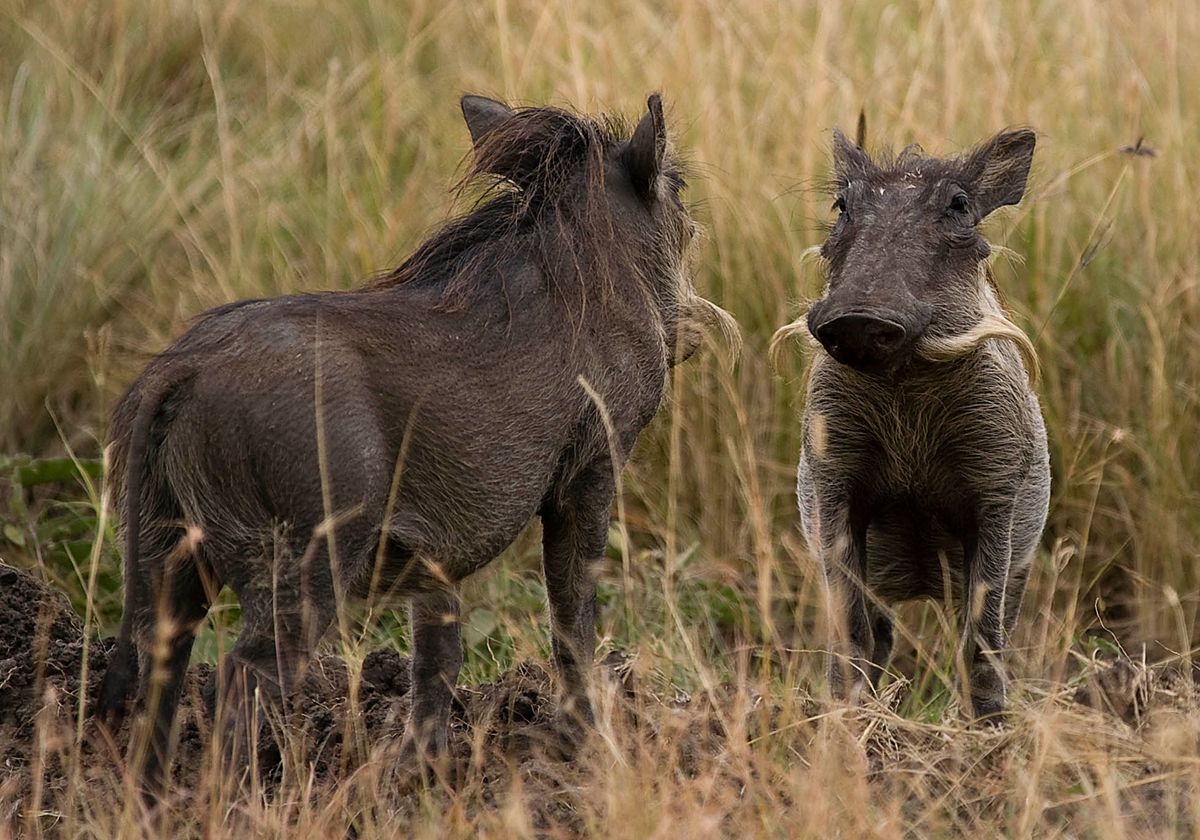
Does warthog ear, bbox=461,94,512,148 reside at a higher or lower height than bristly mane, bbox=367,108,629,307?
higher

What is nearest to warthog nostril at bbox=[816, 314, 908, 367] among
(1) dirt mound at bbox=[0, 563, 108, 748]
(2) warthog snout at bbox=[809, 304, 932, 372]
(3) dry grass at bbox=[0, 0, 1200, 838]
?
(2) warthog snout at bbox=[809, 304, 932, 372]

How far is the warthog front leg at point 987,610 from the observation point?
11.4 ft

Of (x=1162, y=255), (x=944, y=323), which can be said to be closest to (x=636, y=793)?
(x=944, y=323)

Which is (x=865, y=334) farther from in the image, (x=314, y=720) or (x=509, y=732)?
(x=314, y=720)

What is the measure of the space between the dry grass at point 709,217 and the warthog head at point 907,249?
556 millimetres

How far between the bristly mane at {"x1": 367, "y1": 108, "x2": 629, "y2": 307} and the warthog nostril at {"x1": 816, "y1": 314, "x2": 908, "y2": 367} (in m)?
0.47

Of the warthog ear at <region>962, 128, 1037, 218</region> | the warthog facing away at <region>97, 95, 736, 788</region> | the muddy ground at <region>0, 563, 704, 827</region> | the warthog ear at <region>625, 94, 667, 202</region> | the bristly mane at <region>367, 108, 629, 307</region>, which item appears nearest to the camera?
the warthog facing away at <region>97, 95, 736, 788</region>

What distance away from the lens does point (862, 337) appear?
319cm

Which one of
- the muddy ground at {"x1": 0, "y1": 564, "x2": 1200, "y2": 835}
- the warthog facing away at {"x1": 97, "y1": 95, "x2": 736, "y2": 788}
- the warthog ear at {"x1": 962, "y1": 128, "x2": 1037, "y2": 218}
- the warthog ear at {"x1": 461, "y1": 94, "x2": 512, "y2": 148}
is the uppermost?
the warthog ear at {"x1": 461, "y1": 94, "x2": 512, "y2": 148}

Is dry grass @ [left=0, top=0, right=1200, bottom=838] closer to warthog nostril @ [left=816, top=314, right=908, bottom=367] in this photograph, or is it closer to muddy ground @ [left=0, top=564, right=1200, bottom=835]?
muddy ground @ [left=0, top=564, right=1200, bottom=835]

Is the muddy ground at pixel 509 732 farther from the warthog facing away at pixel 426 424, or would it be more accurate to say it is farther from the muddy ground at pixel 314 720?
the warthog facing away at pixel 426 424

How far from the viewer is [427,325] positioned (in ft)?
10.1

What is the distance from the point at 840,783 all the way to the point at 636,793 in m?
0.31

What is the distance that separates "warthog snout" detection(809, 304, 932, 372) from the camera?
3.17 m
